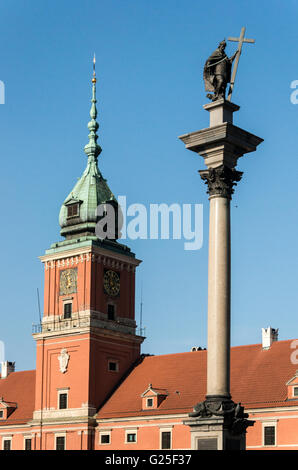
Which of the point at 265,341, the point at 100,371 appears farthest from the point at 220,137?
the point at 100,371

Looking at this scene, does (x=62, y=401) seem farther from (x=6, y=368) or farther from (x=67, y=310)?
(x=6, y=368)

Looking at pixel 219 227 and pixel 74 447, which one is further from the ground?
pixel 219 227

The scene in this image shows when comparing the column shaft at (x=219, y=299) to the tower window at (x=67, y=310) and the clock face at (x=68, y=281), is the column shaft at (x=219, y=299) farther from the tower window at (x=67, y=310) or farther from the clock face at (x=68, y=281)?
the tower window at (x=67, y=310)

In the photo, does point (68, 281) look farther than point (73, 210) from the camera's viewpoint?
No

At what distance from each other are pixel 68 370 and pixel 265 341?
12.7m

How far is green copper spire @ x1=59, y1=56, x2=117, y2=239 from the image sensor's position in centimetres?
5919

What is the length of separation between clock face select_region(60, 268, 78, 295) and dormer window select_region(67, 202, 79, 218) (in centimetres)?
400

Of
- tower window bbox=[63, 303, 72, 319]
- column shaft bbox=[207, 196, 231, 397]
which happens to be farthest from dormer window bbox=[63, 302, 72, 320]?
column shaft bbox=[207, 196, 231, 397]

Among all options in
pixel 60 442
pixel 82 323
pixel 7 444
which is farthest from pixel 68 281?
pixel 7 444

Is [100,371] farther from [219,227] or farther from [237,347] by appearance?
[219,227]

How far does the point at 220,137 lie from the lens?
22.8 meters

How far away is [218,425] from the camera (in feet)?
70.7

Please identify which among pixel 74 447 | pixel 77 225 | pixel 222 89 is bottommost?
pixel 74 447

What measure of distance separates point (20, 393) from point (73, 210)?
1336cm
